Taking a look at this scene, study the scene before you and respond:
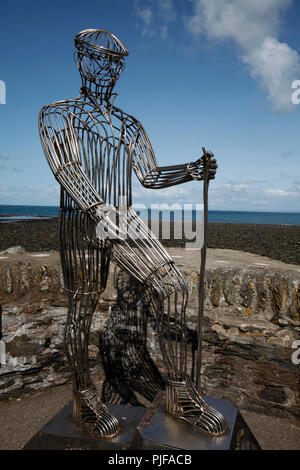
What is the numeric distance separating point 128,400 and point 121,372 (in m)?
0.40

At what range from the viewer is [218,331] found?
417 centimetres

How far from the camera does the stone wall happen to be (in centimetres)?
392

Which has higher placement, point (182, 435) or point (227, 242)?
point (227, 242)

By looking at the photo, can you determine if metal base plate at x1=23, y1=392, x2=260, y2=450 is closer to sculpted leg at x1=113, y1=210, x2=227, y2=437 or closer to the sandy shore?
sculpted leg at x1=113, y1=210, x2=227, y2=437

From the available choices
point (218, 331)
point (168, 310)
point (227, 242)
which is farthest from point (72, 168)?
point (227, 242)

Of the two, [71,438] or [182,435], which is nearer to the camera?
[182,435]

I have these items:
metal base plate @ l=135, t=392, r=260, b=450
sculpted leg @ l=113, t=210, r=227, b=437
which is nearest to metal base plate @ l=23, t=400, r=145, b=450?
metal base plate @ l=135, t=392, r=260, b=450

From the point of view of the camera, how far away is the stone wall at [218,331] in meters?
3.92

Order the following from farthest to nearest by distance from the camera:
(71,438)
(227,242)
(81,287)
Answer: (227,242), (81,287), (71,438)

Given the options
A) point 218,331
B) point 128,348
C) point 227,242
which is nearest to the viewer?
point 218,331

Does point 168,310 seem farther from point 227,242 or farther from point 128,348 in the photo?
point 227,242

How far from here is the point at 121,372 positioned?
15.2ft

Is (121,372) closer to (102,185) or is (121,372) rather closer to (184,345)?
(184,345)
